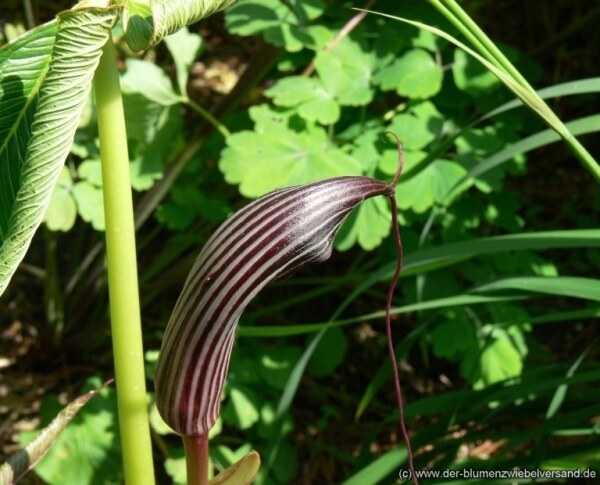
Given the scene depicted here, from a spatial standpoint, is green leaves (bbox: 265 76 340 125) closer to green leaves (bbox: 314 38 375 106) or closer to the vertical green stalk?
green leaves (bbox: 314 38 375 106)

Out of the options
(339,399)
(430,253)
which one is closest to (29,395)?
(339,399)

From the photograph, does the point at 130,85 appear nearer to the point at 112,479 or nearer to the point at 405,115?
the point at 405,115

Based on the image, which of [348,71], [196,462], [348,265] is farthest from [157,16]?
[348,265]

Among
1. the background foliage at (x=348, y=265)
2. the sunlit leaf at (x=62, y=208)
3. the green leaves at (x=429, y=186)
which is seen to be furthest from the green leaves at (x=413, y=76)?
the sunlit leaf at (x=62, y=208)

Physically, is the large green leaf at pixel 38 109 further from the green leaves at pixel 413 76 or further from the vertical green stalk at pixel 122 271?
the green leaves at pixel 413 76

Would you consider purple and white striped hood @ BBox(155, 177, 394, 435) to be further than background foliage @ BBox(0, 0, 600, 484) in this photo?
No

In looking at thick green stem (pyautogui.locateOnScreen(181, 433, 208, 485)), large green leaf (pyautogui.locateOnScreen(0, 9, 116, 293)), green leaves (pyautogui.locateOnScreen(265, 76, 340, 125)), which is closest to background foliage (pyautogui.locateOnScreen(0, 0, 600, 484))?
green leaves (pyautogui.locateOnScreen(265, 76, 340, 125))

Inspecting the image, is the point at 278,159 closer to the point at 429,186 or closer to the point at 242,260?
the point at 429,186
